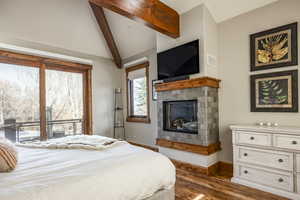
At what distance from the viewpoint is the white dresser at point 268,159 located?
77.7 inches

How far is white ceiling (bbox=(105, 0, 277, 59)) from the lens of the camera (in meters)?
2.64

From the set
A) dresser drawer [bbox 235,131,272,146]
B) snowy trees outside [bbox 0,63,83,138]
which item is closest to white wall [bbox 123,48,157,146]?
snowy trees outside [bbox 0,63,83,138]

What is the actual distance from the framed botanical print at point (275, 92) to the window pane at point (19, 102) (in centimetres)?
416

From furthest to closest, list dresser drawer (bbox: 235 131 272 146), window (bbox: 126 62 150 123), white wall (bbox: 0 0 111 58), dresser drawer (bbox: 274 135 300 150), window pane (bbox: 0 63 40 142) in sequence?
1. window (bbox: 126 62 150 123)
2. window pane (bbox: 0 63 40 142)
3. white wall (bbox: 0 0 111 58)
4. dresser drawer (bbox: 235 131 272 146)
5. dresser drawer (bbox: 274 135 300 150)

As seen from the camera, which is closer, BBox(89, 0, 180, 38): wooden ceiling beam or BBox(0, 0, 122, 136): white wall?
BBox(89, 0, 180, 38): wooden ceiling beam

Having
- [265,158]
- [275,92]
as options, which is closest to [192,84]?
[275,92]

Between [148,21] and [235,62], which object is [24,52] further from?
[235,62]

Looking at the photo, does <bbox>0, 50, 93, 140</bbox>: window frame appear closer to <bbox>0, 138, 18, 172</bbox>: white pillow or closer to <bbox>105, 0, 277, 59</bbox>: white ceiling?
<bbox>105, 0, 277, 59</bbox>: white ceiling

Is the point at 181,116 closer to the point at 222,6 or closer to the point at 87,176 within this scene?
the point at 222,6

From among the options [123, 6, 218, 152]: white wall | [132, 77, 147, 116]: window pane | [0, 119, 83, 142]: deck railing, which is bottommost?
[0, 119, 83, 142]: deck railing

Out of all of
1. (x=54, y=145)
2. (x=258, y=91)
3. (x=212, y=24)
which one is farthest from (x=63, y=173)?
(x=212, y=24)

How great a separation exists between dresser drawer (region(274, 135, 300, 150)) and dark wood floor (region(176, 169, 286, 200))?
62cm

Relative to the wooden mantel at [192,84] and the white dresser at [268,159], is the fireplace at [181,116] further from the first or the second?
the white dresser at [268,159]

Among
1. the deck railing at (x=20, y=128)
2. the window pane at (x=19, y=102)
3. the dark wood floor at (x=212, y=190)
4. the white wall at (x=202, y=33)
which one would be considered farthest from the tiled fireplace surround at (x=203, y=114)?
the window pane at (x=19, y=102)
